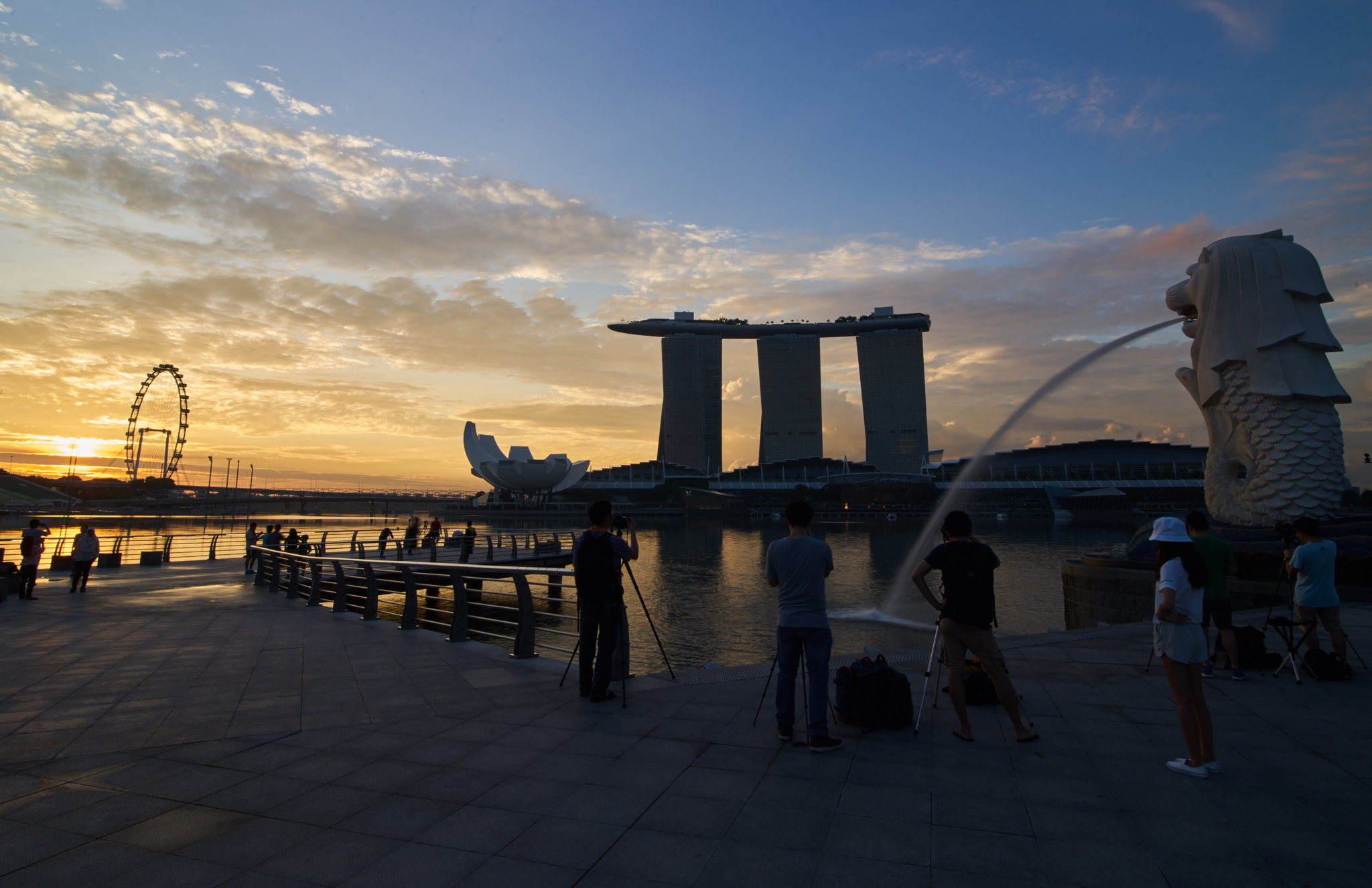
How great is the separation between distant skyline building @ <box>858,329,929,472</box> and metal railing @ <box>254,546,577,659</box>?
15339 centimetres

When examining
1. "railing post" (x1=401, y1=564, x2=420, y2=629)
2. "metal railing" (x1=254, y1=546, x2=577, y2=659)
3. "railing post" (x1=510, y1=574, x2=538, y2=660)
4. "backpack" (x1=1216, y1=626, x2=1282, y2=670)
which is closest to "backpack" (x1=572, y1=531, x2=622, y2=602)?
"metal railing" (x1=254, y1=546, x2=577, y2=659)

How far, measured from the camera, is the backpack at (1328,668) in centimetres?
612

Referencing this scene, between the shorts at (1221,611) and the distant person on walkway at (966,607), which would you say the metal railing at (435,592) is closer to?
the distant person on walkway at (966,607)

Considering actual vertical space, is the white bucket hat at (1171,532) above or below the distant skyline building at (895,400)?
below

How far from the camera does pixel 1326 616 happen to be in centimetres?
612

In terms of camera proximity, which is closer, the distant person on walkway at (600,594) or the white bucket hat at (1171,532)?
the white bucket hat at (1171,532)

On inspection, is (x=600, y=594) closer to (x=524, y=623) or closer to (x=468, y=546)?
(x=524, y=623)

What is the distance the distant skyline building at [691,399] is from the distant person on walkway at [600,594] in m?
163

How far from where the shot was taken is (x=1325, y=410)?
14992mm

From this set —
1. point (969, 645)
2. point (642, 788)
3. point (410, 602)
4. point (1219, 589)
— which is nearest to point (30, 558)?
point (410, 602)

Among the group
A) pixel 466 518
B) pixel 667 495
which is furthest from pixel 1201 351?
pixel 667 495

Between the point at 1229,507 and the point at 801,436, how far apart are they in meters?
154

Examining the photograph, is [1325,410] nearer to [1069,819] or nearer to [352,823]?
[1069,819]

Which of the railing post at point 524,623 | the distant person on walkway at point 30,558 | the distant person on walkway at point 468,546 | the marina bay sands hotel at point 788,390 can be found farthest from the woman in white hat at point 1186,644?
the marina bay sands hotel at point 788,390
